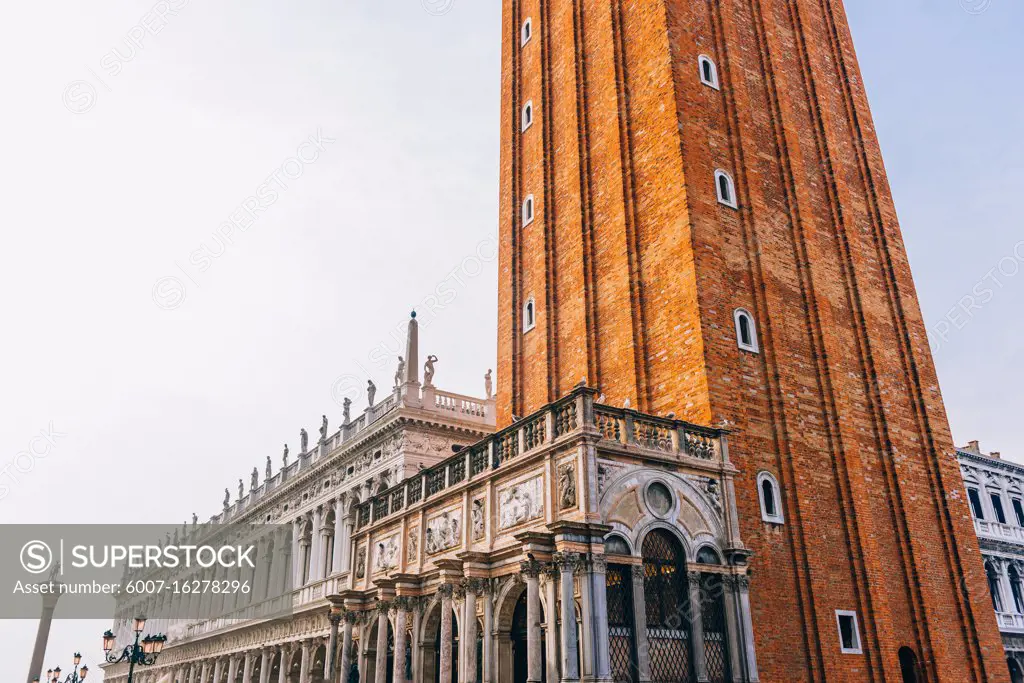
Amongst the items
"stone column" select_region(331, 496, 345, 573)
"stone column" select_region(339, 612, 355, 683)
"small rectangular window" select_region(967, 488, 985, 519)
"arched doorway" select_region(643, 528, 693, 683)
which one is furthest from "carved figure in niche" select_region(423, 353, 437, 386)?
"small rectangular window" select_region(967, 488, 985, 519)

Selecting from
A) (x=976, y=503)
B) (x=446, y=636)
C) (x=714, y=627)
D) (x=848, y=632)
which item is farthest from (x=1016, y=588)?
(x=446, y=636)

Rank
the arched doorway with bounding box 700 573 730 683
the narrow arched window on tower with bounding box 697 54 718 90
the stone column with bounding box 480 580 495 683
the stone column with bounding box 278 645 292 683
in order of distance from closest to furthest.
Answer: the arched doorway with bounding box 700 573 730 683, the stone column with bounding box 480 580 495 683, the narrow arched window on tower with bounding box 697 54 718 90, the stone column with bounding box 278 645 292 683

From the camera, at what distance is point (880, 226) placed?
1072 inches

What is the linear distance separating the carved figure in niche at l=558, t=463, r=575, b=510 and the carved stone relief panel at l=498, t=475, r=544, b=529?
55 centimetres

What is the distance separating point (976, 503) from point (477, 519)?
3332 centimetres

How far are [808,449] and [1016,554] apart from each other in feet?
92.5

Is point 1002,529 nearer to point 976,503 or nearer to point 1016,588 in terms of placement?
point 976,503

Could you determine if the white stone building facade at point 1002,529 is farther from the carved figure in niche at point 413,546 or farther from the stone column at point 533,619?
the stone column at point 533,619

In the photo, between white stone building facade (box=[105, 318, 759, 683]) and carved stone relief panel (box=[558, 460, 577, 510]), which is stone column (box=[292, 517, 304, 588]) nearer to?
white stone building facade (box=[105, 318, 759, 683])

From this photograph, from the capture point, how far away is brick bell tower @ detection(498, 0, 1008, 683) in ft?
65.5

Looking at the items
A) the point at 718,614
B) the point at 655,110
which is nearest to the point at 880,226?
the point at 655,110

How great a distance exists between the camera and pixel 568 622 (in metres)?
14.4

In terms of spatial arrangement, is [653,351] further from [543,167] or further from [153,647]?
[153,647]

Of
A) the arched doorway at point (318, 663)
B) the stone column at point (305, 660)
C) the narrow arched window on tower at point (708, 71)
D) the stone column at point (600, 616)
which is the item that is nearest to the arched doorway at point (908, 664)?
the stone column at point (600, 616)
